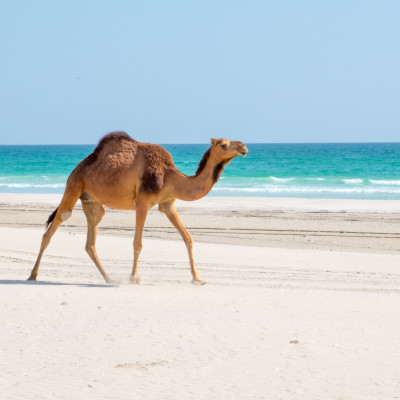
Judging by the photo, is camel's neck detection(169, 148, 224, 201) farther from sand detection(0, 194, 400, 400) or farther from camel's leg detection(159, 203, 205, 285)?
sand detection(0, 194, 400, 400)

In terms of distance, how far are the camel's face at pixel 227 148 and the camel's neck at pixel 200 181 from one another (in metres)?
0.14

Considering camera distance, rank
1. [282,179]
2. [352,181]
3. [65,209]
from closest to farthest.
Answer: [65,209], [352,181], [282,179]

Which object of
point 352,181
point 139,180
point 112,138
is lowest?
point 352,181

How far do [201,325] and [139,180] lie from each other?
3110mm

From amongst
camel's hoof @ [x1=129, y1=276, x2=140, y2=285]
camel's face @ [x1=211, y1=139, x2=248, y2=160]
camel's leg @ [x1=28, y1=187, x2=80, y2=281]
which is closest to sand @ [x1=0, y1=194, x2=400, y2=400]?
camel's hoof @ [x1=129, y1=276, x2=140, y2=285]

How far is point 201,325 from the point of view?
662 cm

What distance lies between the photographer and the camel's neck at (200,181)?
30.6 feet

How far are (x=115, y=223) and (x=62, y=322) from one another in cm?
1177

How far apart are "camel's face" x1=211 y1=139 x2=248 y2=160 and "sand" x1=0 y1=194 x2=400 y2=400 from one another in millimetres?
1529

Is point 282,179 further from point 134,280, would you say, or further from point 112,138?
point 134,280

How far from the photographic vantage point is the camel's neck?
934cm

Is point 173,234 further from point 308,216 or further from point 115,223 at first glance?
point 308,216

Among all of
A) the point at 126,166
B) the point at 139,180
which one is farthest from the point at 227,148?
the point at 126,166

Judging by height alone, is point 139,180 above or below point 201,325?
above
